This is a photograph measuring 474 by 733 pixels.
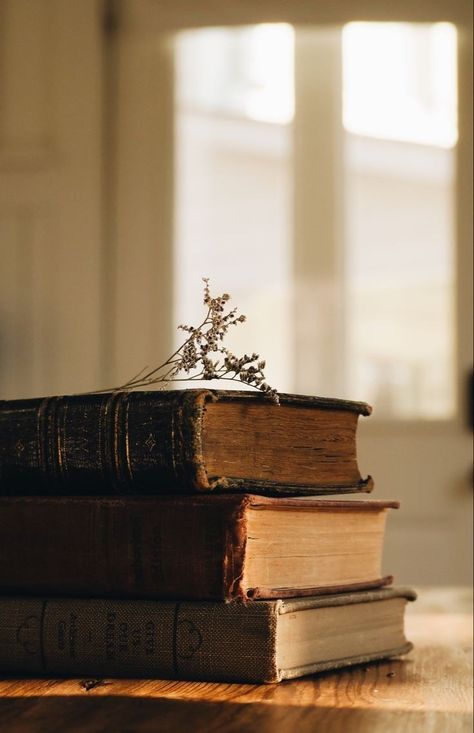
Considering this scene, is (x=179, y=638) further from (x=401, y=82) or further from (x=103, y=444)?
(x=401, y=82)

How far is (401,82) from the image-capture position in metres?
3.10

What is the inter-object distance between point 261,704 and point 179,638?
4.3 inches

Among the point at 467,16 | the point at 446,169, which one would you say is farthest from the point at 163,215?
the point at 467,16

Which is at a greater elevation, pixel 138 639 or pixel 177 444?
pixel 177 444

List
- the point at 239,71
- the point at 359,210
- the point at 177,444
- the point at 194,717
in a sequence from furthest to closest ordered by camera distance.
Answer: the point at 239,71 < the point at 359,210 < the point at 177,444 < the point at 194,717

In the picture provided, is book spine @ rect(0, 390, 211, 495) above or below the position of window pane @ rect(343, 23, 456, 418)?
below

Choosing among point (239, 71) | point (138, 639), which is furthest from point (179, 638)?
point (239, 71)

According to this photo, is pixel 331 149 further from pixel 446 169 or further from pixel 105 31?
pixel 105 31

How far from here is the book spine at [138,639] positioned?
0.75 meters

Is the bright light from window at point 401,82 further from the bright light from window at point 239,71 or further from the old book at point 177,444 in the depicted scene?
the old book at point 177,444

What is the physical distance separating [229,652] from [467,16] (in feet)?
8.78

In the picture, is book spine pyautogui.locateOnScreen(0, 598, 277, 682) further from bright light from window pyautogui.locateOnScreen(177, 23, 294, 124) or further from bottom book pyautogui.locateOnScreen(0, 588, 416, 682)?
bright light from window pyautogui.locateOnScreen(177, 23, 294, 124)

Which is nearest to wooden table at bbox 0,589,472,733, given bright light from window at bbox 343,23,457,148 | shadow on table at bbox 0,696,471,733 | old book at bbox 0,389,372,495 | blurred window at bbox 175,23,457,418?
shadow on table at bbox 0,696,471,733

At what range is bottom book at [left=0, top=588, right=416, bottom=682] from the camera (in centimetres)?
75
